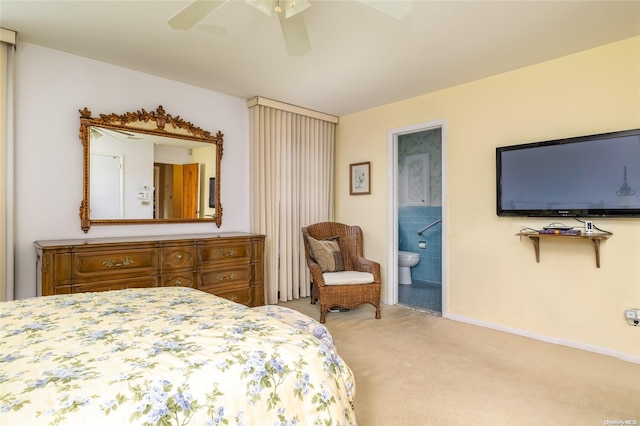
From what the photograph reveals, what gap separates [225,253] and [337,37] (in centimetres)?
215

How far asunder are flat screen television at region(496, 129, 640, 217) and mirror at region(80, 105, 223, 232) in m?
2.96

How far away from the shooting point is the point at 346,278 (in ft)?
11.4

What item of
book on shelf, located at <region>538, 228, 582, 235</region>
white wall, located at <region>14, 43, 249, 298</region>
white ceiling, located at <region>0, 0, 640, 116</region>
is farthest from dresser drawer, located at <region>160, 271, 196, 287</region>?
book on shelf, located at <region>538, 228, 582, 235</region>

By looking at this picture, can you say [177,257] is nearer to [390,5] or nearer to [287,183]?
[287,183]

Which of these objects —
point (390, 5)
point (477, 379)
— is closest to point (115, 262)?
point (390, 5)

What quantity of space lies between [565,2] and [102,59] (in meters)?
3.55

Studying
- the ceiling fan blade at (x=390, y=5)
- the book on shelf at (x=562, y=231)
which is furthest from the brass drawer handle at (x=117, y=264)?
the book on shelf at (x=562, y=231)

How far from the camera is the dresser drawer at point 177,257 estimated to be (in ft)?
9.40

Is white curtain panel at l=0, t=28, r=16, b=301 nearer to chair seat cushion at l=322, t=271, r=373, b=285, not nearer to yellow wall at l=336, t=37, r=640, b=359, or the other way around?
chair seat cushion at l=322, t=271, r=373, b=285

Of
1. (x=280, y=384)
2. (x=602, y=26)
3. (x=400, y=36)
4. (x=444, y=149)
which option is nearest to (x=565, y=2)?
(x=602, y=26)

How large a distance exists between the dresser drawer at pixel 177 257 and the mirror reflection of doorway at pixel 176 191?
0.57m

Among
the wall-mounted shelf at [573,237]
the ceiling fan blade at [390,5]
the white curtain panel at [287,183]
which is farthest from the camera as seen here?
the white curtain panel at [287,183]

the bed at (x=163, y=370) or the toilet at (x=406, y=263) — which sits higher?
the bed at (x=163, y=370)

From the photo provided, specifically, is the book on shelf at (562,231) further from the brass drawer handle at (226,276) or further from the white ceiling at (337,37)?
the brass drawer handle at (226,276)
